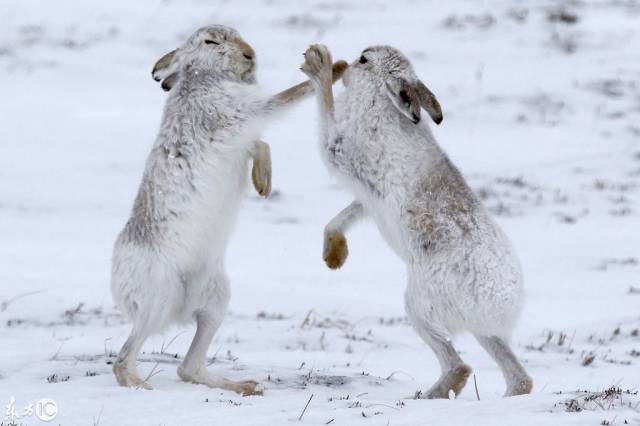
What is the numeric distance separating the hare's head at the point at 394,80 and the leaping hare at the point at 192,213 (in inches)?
6.0

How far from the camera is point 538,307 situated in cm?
996

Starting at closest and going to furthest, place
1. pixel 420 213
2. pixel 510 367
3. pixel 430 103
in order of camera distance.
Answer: pixel 510 367 < pixel 420 213 < pixel 430 103

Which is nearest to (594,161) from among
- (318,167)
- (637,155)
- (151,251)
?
(637,155)

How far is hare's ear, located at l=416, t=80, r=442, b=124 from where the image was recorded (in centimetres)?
612

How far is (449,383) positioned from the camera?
5.82m

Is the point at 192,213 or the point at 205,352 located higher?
the point at 192,213

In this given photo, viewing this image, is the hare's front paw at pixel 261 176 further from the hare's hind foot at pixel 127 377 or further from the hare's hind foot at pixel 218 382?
the hare's hind foot at pixel 127 377

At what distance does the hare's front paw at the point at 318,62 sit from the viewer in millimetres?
6418

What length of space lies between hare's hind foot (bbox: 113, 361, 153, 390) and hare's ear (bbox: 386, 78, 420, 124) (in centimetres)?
222

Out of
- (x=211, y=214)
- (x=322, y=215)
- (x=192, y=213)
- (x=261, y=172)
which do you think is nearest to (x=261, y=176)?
(x=261, y=172)

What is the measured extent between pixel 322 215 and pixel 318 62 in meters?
6.82

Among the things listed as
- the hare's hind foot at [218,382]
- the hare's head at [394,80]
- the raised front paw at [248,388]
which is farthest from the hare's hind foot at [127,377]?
the hare's head at [394,80]

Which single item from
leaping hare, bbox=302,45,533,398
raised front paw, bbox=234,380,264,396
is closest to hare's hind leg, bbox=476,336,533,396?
leaping hare, bbox=302,45,533,398

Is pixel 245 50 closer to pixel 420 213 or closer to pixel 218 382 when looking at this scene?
pixel 420 213
